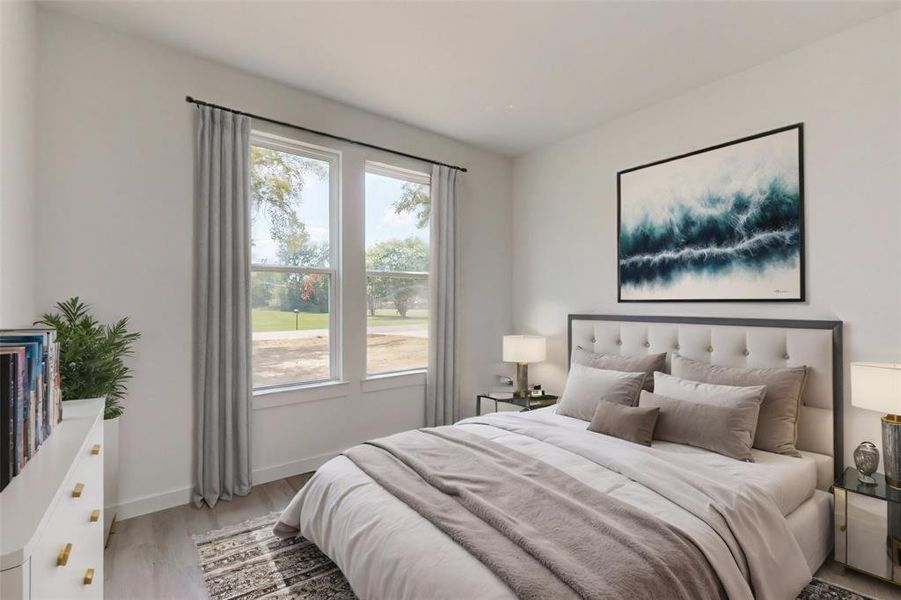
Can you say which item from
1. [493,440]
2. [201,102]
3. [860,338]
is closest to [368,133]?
[201,102]

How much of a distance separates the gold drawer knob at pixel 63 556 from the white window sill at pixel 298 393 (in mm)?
2048

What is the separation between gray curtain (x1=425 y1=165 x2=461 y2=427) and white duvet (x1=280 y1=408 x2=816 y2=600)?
56.0 inches

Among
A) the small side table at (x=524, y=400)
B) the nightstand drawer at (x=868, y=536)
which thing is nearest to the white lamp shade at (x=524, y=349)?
the small side table at (x=524, y=400)

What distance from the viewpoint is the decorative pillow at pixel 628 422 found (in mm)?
2459

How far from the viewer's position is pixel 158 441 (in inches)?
106

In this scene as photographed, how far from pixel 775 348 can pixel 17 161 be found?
415cm

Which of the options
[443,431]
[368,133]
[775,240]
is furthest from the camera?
[368,133]

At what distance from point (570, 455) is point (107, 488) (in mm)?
2491

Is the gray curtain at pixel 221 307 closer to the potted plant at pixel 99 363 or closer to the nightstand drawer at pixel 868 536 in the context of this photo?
the potted plant at pixel 99 363

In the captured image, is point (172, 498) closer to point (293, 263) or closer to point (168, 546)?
point (168, 546)

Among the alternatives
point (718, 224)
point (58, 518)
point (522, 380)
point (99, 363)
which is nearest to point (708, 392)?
point (718, 224)

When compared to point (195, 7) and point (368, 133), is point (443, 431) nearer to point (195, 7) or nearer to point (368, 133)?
point (368, 133)

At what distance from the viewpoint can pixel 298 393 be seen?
325cm

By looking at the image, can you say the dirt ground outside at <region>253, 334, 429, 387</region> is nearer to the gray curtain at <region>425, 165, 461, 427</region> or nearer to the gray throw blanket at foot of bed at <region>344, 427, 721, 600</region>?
the gray curtain at <region>425, 165, 461, 427</region>
